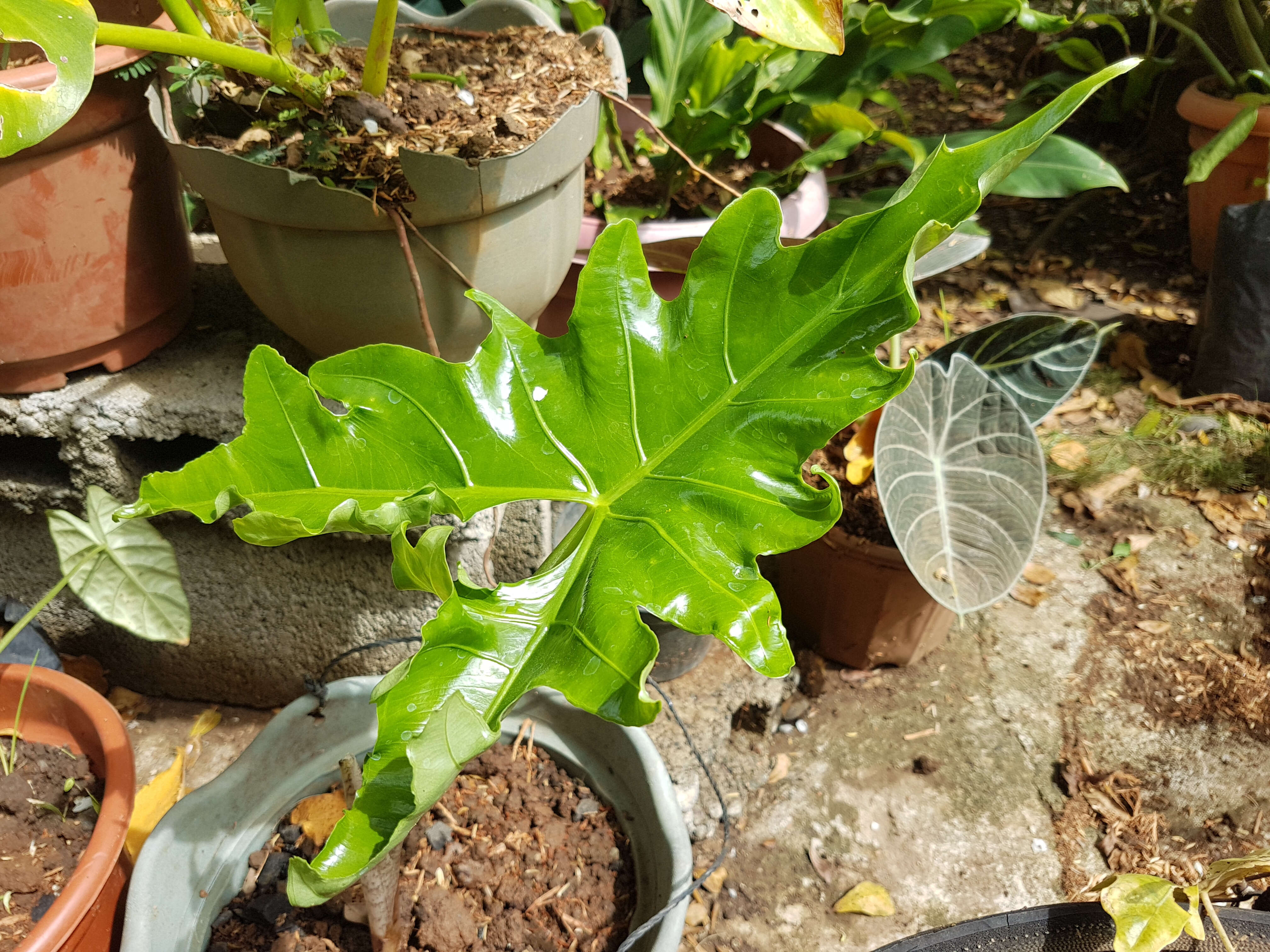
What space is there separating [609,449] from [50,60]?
510 millimetres

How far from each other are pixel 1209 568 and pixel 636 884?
4.96 feet

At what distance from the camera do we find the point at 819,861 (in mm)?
1410

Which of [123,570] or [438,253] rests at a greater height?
[438,253]

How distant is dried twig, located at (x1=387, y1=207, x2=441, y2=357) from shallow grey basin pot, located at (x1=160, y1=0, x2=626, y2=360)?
0.01m

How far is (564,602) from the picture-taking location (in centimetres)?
→ 66

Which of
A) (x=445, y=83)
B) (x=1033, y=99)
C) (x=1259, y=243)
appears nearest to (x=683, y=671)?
(x=445, y=83)

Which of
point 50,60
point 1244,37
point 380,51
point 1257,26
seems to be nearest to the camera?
point 50,60

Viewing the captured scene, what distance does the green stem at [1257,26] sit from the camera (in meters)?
2.40

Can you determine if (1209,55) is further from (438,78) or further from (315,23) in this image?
(315,23)

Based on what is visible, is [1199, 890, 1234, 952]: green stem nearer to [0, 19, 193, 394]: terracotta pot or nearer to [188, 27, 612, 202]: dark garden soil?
[188, 27, 612, 202]: dark garden soil

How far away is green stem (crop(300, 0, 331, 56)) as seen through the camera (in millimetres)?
1073

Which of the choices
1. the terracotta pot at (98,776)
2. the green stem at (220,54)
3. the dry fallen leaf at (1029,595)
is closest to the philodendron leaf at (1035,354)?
the dry fallen leaf at (1029,595)

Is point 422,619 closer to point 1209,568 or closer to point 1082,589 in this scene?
point 1082,589

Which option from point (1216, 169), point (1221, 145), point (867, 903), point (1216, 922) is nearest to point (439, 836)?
point (867, 903)
